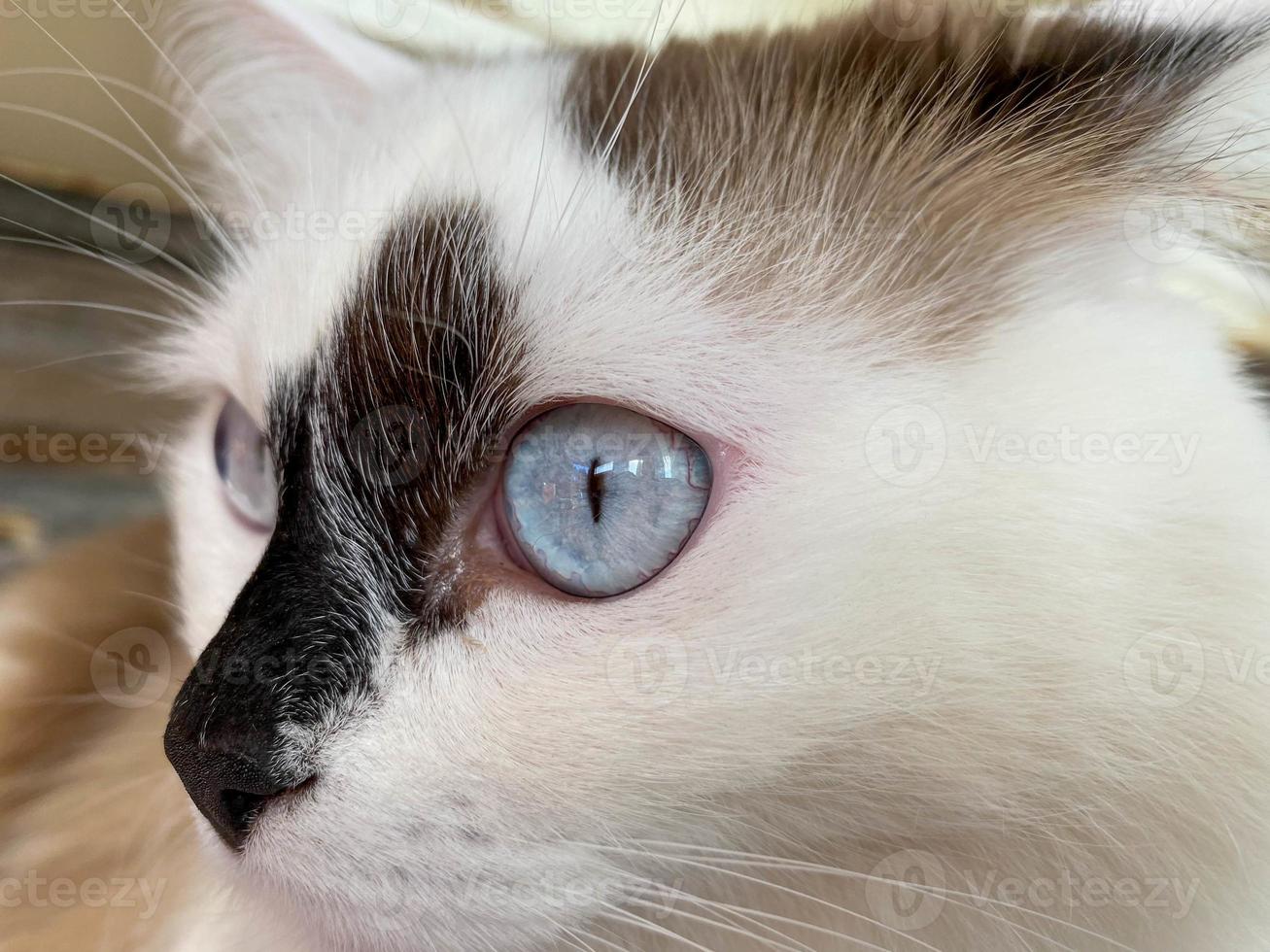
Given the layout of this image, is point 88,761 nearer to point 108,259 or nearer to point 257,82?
point 108,259

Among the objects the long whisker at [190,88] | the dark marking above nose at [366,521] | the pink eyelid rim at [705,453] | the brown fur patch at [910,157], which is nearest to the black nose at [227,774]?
the dark marking above nose at [366,521]

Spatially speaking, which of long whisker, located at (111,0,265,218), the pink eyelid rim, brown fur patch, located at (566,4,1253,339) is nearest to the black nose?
the pink eyelid rim

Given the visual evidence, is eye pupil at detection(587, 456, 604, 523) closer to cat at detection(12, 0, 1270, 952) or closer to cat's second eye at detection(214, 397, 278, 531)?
cat at detection(12, 0, 1270, 952)

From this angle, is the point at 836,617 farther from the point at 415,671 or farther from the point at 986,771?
the point at 415,671

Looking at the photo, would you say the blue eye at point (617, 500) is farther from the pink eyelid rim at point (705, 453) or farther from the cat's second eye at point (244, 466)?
the cat's second eye at point (244, 466)

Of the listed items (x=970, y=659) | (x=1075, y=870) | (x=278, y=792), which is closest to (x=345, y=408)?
(x=278, y=792)

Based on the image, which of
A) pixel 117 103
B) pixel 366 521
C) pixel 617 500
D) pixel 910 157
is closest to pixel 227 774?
pixel 366 521
